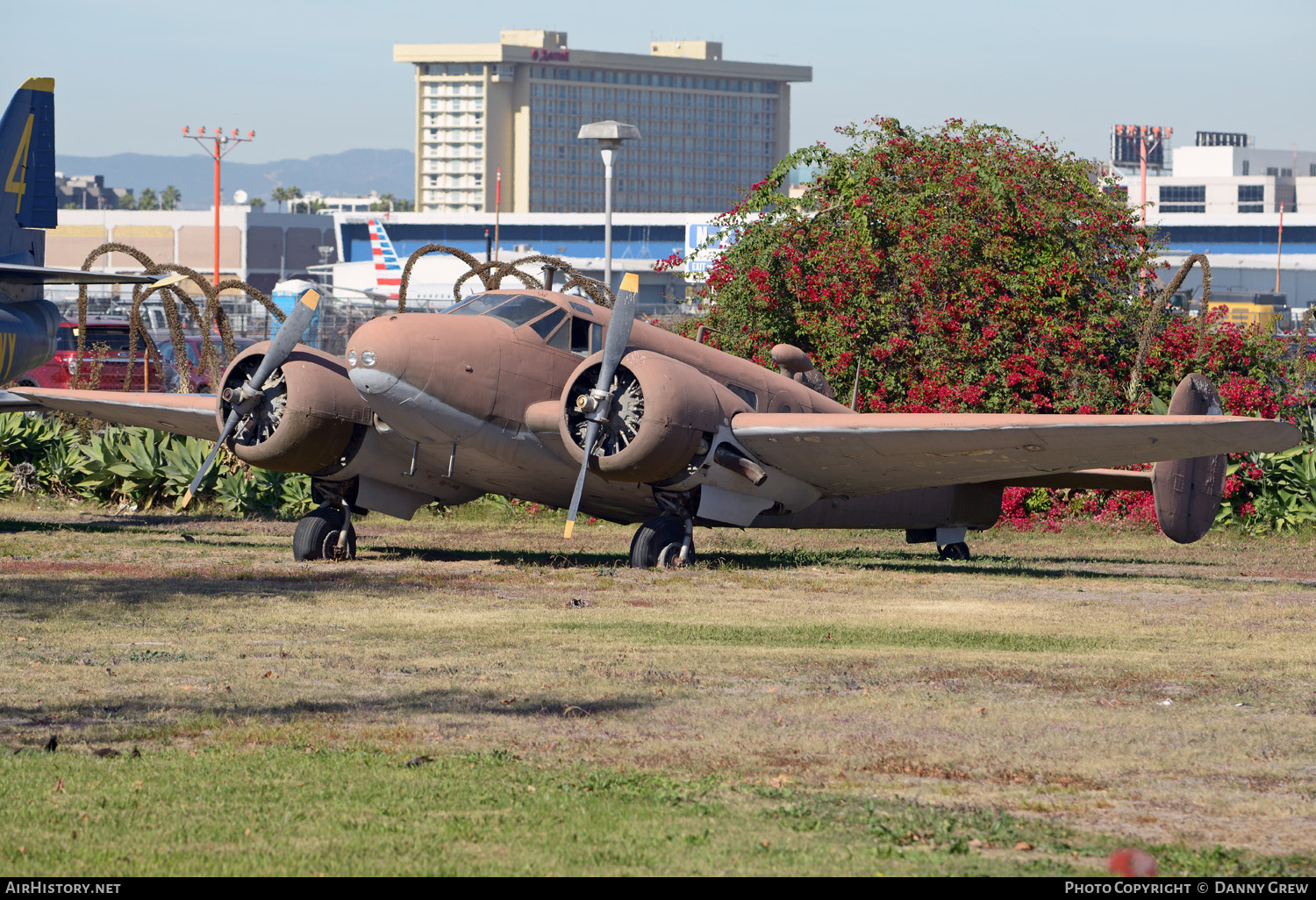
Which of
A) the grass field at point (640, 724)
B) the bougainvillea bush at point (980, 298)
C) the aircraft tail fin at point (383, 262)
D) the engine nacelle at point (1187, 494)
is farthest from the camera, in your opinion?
the aircraft tail fin at point (383, 262)

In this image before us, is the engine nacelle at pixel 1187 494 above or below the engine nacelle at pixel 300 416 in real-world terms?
below

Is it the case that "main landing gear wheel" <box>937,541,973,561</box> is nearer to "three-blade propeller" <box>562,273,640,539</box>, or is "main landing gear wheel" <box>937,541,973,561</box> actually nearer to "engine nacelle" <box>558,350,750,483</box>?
"engine nacelle" <box>558,350,750,483</box>

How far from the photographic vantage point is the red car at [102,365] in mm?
37719

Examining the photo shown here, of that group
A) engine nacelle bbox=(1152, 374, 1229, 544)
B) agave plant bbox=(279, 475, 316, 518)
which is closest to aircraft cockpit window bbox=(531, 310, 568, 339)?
engine nacelle bbox=(1152, 374, 1229, 544)

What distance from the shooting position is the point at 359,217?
182 m

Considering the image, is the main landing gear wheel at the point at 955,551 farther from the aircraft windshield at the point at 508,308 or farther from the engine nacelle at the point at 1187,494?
the aircraft windshield at the point at 508,308

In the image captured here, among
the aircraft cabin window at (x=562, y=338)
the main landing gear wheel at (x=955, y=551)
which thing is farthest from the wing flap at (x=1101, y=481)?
the aircraft cabin window at (x=562, y=338)

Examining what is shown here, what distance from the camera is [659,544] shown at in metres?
18.4

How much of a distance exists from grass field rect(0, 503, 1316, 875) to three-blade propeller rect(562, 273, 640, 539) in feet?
4.56

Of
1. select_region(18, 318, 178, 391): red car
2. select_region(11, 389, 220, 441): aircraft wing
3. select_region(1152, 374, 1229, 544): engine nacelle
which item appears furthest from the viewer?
select_region(18, 318, 178, 391): red car

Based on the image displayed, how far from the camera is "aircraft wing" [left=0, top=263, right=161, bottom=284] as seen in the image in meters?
21.3

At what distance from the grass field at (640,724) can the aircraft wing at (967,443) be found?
5.21 ft

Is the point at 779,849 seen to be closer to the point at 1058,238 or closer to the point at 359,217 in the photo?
the point at 1058,238

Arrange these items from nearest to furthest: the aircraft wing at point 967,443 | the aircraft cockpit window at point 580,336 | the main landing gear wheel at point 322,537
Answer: the aircraft wing at point 967,443, the aircraft cockpit window at point 580,336, the main landing gear wheel at point 322,537
